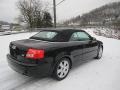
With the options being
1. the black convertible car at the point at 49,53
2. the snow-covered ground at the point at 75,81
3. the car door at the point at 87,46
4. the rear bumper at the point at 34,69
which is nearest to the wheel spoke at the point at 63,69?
the black convertible car at the point at 49,53

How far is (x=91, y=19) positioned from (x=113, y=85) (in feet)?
231

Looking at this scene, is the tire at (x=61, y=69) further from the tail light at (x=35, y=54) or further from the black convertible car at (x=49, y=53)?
the tail light at (x=35, y=54)

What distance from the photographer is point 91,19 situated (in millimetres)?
71000

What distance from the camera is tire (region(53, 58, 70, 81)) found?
12.4 feet

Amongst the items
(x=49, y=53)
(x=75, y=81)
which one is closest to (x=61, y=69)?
(x=75, y=81)

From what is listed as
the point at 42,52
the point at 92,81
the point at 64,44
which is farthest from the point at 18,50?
the point at 92,81

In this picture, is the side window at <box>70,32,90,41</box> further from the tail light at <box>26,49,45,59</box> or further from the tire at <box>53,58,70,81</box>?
the tail light at <box>26,49,45,59</box>

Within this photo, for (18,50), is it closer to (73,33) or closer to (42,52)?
(42,52)

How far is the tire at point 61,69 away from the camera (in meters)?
3.77

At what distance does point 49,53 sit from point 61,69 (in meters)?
0.71

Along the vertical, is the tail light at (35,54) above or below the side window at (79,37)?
below

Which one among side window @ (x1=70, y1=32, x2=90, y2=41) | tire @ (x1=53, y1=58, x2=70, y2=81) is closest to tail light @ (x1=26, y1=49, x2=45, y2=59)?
tire @ (x1=53, y1=58, x2=70, y2=81)

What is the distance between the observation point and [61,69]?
3.93m

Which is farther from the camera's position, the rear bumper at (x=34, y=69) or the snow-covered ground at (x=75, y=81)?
the snow-covered ground at (x=75, y=81)
